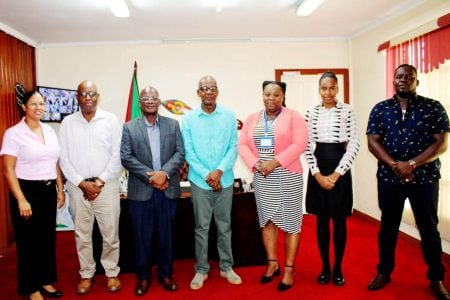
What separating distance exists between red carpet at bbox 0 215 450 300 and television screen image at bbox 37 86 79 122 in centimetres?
186

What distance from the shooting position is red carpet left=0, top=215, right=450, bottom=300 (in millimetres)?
2861

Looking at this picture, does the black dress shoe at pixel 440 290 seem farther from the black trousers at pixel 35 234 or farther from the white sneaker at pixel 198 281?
the black trousers at pixel 35 234

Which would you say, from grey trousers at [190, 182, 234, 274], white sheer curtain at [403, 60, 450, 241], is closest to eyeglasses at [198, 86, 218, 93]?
grey trousers at [190, 182, 234, 274]

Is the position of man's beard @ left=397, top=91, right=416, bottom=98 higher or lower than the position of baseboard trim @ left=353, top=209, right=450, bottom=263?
higher

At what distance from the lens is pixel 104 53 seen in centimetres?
557

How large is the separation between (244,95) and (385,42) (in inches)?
84.5

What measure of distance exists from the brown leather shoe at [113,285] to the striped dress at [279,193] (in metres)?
1.37

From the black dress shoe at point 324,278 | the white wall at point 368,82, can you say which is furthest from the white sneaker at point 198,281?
the white wall at point 368,82

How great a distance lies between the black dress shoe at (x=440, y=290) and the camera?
2682 millimetres

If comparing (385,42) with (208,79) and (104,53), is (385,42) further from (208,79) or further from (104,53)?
(104,53)

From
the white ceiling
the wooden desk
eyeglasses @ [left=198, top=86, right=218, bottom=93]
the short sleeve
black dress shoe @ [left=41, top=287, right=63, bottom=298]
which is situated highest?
the white ceiling

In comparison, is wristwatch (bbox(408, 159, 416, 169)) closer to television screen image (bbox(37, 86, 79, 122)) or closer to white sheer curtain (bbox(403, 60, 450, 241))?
white sheer curtain (bbox(403, 60, 450, 241))

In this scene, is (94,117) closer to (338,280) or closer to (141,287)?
(141,287)

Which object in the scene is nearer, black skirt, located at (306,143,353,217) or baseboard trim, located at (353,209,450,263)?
black skirt, located at (306,143,353,217)
